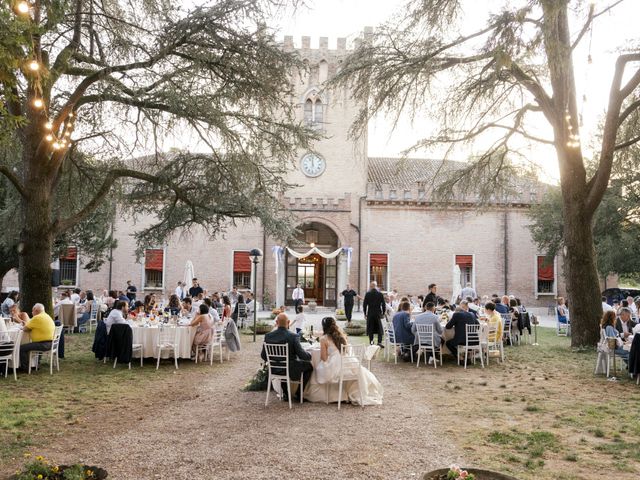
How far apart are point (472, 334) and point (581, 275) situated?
3.90m

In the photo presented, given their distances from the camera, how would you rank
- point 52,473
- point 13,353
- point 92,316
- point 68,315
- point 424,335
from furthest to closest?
point 92,316, point 68,315, point 424,335, point 13,353, point 52,473

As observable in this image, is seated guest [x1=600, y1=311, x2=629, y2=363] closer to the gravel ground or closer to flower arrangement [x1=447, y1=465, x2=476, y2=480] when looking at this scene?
the gravel ground

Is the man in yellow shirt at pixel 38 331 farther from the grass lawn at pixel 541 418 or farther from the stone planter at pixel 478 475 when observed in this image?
the stone planter at pixel 478 475

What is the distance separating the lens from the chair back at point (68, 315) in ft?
53.2

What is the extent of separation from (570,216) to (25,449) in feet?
39.3

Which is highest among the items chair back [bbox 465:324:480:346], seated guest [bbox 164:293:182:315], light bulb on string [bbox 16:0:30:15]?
light bulb on string [bbox 16:0:30:15]

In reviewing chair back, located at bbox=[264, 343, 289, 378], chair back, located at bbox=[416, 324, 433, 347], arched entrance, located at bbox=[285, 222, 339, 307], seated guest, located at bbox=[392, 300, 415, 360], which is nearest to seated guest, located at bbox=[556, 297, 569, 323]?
seated guest, located at bbox=[392, 300, 415, 360]

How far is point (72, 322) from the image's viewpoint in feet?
54.0

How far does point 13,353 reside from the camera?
9.24 m

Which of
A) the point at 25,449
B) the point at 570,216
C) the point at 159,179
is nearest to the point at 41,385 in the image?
the point at 25,449

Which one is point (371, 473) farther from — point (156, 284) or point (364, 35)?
point (156, 284)

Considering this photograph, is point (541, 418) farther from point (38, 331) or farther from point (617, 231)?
point (617, 231)

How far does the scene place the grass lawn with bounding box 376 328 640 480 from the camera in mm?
5094

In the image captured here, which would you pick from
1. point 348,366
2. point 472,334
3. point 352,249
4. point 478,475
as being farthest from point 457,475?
point 352,249
